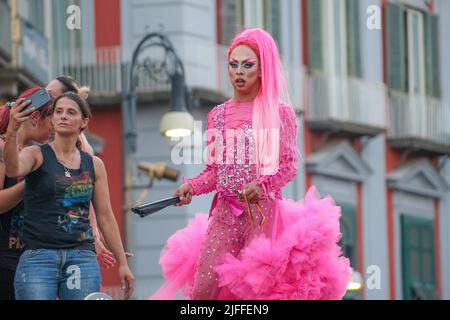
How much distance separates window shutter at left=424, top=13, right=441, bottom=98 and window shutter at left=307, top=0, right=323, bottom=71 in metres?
3.73

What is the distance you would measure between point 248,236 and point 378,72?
22.0 metres

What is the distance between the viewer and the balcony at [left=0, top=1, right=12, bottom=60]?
21.2 m

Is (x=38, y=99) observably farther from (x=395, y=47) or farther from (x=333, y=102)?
(x=395, y=47)

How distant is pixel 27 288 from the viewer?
8.35 m

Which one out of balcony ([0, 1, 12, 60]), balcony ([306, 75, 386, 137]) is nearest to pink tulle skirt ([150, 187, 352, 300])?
balcony ([0, 1, 12, 60])

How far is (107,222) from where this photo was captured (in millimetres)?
8844

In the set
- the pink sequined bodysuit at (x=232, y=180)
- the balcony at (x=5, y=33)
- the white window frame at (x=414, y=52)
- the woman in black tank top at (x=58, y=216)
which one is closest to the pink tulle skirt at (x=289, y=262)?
the pink sequined bodysuit at (x=232, y=180)

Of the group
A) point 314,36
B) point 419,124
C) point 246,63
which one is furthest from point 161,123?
point 419,124

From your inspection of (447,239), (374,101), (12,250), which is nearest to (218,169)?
(12,250)

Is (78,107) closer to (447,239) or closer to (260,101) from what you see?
(260,101)

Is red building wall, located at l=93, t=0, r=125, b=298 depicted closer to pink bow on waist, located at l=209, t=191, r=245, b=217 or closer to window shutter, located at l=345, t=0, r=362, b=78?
window shutter, located at l=345, t=0, r=362, b=78

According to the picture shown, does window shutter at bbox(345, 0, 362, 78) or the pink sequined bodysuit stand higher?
window shutter at bbox(345, 0, 362, 78)

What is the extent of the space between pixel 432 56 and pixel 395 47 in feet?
5.33

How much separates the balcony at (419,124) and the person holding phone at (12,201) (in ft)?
70.3
